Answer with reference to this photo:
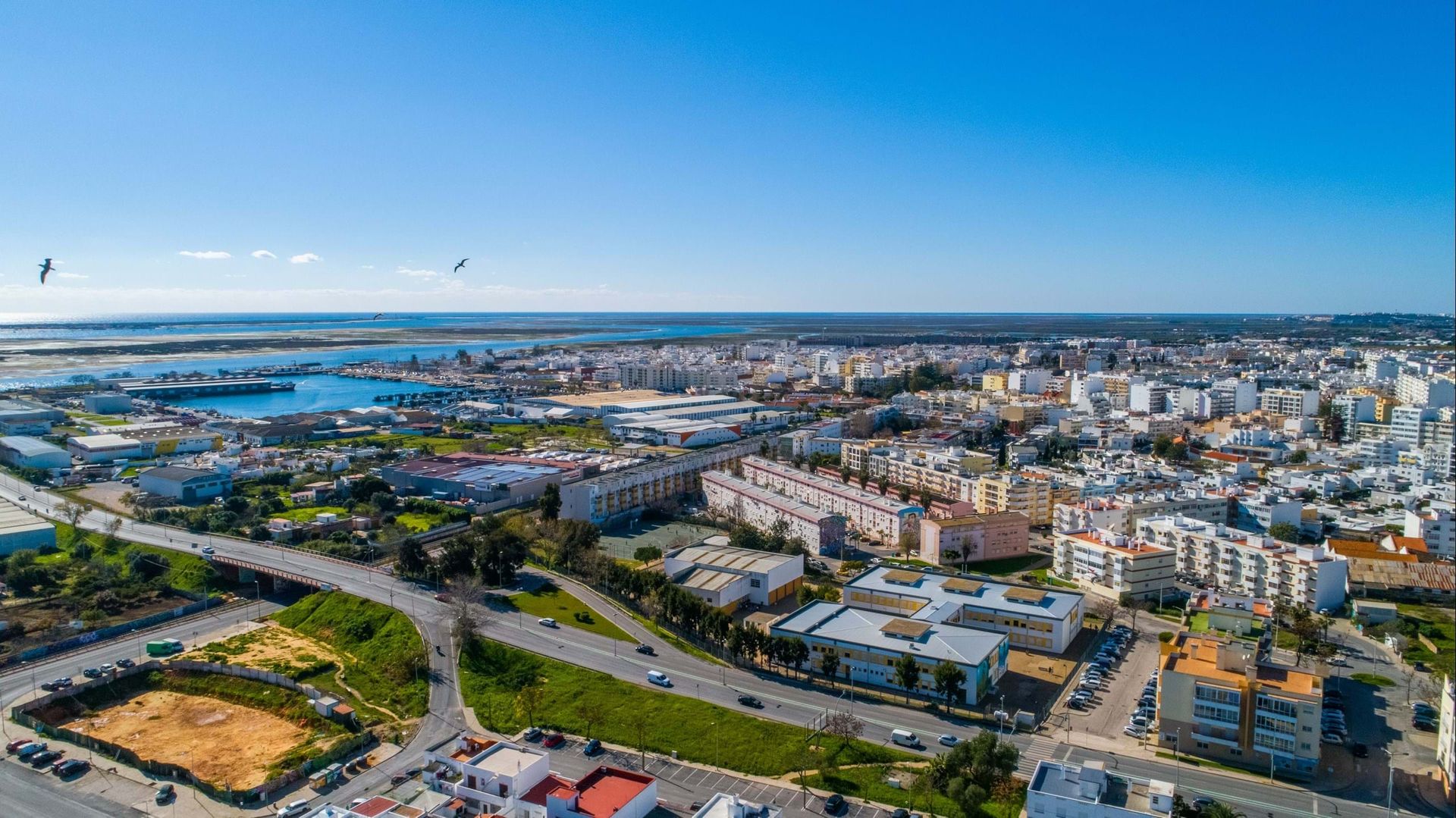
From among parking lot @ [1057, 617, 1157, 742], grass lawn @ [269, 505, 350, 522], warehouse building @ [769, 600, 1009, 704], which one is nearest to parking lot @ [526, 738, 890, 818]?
warehouse building @ [769, 600, 1009, 704]

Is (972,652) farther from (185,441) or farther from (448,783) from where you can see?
(185,441)

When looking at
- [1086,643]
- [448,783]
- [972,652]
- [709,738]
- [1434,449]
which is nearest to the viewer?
[448,783]

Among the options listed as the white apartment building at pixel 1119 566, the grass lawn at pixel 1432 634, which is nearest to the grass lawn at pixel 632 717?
the white apartment building at pixel 1119 566

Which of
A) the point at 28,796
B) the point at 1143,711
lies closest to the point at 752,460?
the point at 1143,711

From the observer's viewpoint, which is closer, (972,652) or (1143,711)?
(1143,711)

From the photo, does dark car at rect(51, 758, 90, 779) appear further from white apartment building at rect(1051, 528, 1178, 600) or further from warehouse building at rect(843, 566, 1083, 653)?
white apartment building at rect(1051, 528, 1178, 600)

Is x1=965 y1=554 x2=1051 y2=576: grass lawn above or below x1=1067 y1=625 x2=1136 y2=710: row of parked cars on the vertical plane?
below

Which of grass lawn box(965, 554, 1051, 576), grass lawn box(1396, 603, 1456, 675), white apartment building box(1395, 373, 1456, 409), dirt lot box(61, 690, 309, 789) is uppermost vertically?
white apartment building box(1395, 373, 1456, 409)
